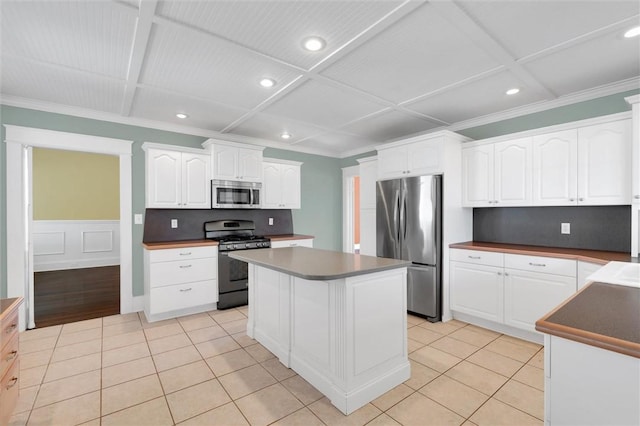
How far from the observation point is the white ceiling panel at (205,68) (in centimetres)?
216

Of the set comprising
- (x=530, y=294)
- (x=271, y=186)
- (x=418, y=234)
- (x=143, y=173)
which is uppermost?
(x=143, y=173)

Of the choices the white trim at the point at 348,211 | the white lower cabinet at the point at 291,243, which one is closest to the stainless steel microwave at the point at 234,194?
the white lower cabinet at the point at 291,243

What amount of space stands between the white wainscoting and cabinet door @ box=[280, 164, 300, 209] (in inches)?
187

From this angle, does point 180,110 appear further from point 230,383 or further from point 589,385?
point 589,385

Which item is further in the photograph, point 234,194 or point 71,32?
point 234,194

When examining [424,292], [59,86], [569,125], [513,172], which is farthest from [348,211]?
[59,86]

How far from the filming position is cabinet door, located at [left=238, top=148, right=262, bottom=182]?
14.3 feet

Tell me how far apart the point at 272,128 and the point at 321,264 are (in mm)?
2768

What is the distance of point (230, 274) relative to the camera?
13.2ft

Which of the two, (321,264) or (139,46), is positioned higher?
(139,46)

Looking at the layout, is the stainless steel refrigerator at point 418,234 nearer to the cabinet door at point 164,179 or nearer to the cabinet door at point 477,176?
the cabinet door at point 477,176

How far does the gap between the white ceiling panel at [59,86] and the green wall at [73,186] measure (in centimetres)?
368

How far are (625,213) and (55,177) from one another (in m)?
9.42

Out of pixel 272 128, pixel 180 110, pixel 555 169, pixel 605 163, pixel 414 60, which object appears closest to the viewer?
pixel 414 60
